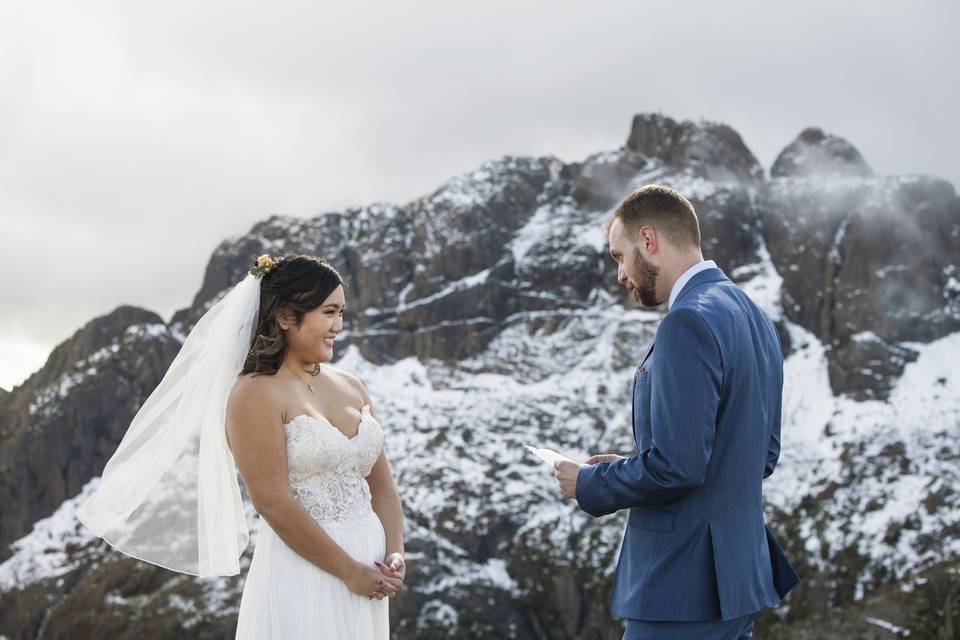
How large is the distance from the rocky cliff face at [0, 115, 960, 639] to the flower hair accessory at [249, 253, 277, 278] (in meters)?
100

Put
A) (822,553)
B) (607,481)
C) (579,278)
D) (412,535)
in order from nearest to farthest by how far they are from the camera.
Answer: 1. (607,481)
2. (822,553)
3. (412,535)
4. (579,278)

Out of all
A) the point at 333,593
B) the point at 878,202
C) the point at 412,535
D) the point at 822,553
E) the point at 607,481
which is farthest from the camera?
the point at 878,202

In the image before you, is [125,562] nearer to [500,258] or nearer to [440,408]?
[440,408]

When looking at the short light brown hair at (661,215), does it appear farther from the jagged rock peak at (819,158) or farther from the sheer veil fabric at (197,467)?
the jagged rock peak at (819,158)

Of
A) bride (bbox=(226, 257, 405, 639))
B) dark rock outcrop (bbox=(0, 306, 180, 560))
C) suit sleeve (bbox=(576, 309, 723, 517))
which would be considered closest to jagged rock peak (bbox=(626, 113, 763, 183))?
dark rock outcrop (bbox=(0, 306, 180, 560))

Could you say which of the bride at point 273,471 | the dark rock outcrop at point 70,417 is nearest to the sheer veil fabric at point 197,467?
the bride at point 273,471

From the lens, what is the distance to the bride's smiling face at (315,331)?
680 centimetres

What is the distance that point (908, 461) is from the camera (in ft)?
389

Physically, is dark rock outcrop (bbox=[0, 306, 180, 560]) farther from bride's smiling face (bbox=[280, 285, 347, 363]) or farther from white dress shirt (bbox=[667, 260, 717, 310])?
white dress shirt (bbox=[667, 260, 717, 310])

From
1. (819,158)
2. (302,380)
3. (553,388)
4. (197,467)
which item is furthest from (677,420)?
(819,158)

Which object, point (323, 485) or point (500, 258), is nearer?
point (323, 485)

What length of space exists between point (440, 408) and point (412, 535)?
93.8 feet

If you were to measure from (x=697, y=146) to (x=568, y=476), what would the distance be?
581 feet

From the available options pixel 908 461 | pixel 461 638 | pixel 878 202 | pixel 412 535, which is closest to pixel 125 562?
pixel 412 535
